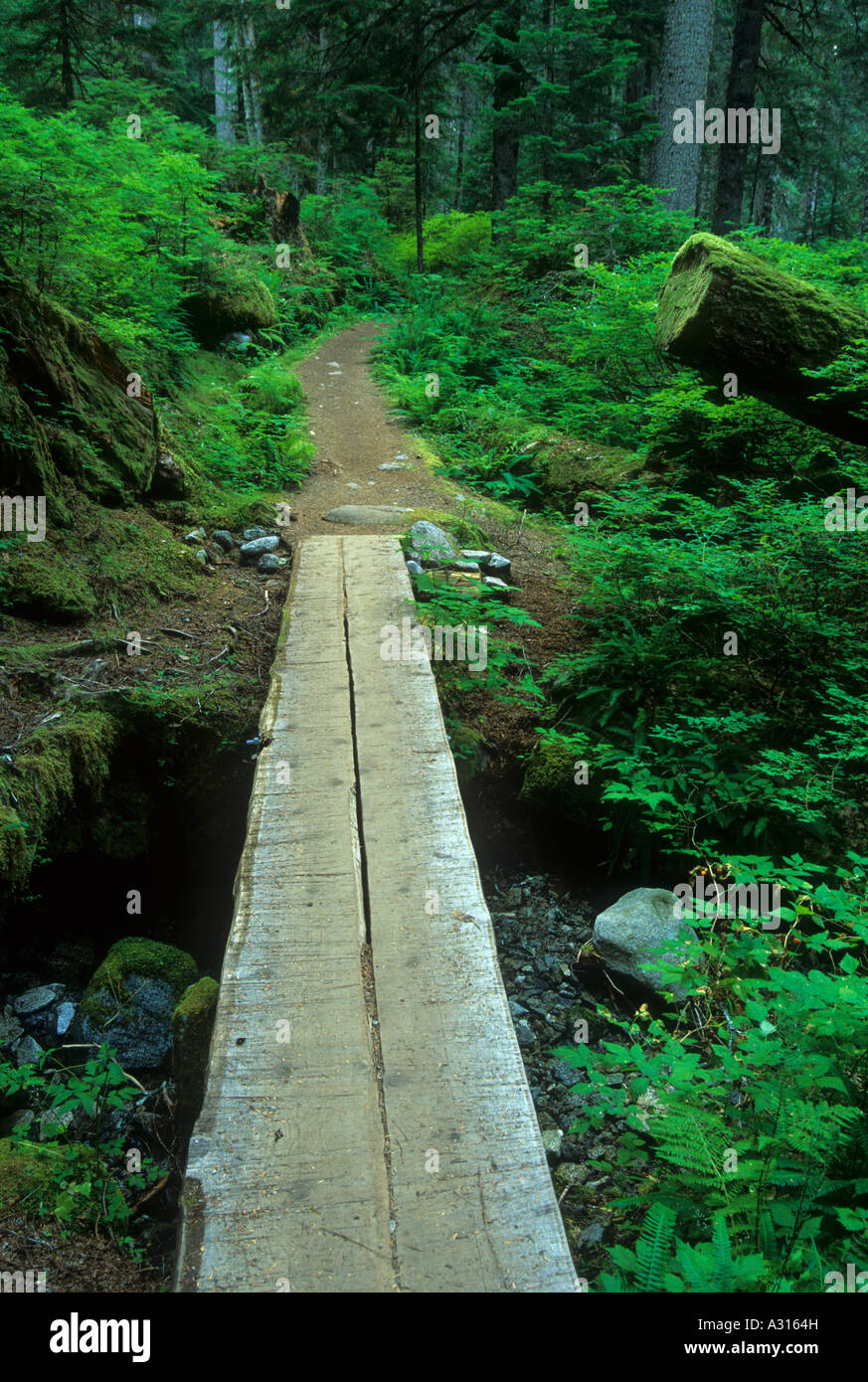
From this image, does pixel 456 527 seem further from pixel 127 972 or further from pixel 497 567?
pixel 127 972

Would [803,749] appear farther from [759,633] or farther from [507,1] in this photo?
[507,1]

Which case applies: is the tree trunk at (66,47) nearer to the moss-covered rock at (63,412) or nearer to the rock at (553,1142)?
the moss-covered rock at (63,412)

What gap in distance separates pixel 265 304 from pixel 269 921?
38.9ft

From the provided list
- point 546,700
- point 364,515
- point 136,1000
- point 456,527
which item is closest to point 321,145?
point 364,515

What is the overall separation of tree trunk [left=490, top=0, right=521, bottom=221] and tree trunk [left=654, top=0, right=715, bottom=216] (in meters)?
3.13

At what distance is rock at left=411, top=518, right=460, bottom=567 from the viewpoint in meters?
6.40

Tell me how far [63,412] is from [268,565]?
187 cm

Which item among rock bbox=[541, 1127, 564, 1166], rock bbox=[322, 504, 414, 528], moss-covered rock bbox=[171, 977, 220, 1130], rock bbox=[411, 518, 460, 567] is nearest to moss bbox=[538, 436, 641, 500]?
rock bbox=[322, 504, 414, 528]

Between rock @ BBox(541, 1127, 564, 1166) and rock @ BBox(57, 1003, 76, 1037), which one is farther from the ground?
rock @ BBox(541, 1127, 564, 1166)

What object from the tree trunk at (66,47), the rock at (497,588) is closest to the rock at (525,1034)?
the rock at (497,588)

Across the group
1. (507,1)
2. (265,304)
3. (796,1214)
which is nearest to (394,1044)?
(796,1214)

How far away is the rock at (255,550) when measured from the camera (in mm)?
6625

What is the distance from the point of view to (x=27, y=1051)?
365cm

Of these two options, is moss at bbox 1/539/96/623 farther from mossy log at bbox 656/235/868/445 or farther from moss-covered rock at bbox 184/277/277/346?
moss-covered rock at bbox 184/277/277/346
